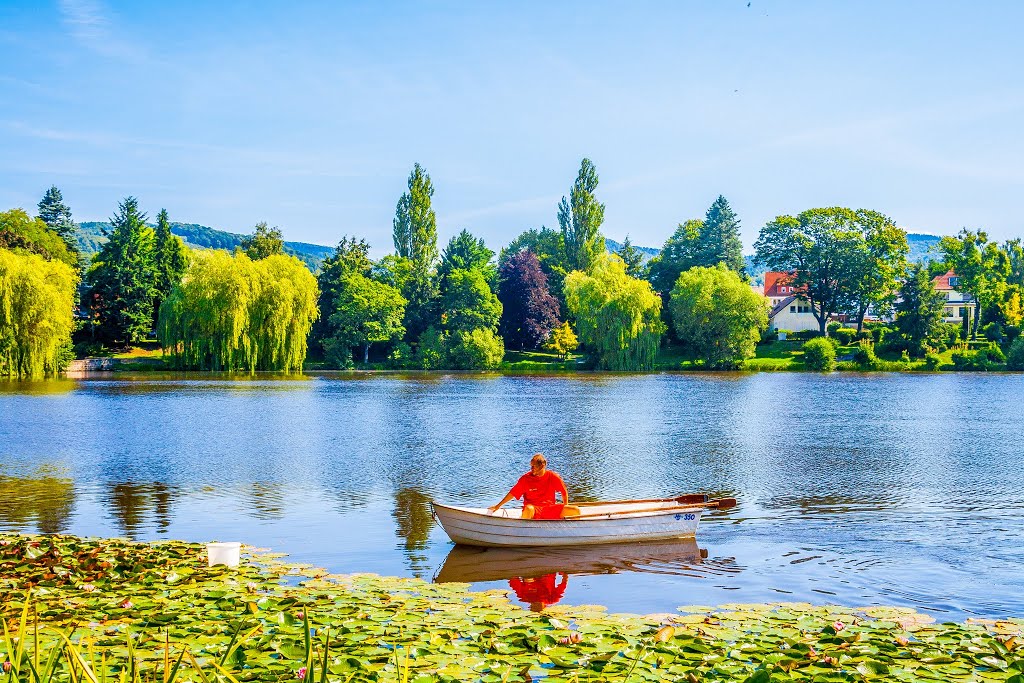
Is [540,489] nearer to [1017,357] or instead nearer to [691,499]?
[691,499]

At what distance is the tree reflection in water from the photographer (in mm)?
15281

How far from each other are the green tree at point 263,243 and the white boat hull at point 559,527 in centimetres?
7763

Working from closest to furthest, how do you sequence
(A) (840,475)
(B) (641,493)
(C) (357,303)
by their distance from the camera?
(B) (641,493) < (A) (840,475) < (C) (357,303)

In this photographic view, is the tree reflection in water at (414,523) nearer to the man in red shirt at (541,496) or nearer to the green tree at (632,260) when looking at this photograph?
the man in red shirt at (541,496)

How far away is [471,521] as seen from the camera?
51.1 ft

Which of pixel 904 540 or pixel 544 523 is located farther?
pixel 904 540

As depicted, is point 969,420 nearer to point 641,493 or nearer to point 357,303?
point 641,493

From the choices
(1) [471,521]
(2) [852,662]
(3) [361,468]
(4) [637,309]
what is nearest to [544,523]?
(1) [471,521]

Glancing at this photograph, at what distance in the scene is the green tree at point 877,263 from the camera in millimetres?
95500

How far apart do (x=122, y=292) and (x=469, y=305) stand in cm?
2997

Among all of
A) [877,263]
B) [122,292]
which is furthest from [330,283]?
Answer: [877,263]

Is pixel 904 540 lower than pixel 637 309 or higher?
lower

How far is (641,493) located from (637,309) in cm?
5739

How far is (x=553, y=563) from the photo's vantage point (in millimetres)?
15266
